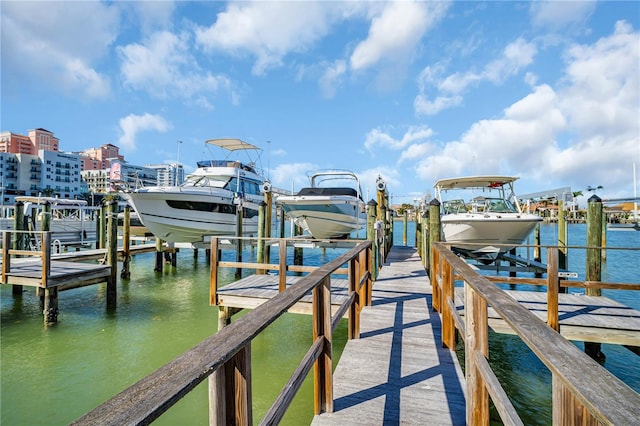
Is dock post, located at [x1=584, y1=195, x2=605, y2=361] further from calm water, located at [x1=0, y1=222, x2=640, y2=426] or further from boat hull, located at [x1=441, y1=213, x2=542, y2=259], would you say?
boat hull, located at [x1=441, y1=213, x2=542, y2=259]

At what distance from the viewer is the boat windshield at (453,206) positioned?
38.8ft

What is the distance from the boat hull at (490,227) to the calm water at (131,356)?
351cm

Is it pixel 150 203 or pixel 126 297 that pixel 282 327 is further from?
pixel 150 203

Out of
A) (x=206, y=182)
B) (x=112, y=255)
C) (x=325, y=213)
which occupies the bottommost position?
(x=112, y=255)

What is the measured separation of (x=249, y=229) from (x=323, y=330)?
46.7ft

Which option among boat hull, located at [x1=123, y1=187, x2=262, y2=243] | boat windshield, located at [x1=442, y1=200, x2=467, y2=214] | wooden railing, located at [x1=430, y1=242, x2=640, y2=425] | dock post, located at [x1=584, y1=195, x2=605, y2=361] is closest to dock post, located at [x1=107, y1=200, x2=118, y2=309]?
boat hull, located at [x1=123, y1=187, x2=262, y2=243]

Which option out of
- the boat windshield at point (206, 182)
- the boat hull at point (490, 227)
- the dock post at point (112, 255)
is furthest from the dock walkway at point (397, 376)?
the boat windshield at point (206, 182)

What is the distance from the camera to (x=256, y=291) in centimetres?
629

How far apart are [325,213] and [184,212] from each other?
18.1 ft

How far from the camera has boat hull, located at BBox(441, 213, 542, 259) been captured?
9375 mm

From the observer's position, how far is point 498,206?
11.0m

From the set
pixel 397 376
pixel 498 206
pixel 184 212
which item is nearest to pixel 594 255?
pixel 498 206

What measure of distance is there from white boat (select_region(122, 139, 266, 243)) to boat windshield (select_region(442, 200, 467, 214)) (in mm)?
7631

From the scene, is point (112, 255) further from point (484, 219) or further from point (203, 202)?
point (484, 219)
